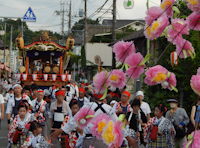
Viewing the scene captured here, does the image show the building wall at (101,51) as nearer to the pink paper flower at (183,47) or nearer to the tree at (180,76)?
the tree at (180,76)

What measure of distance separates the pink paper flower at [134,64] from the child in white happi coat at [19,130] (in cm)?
379

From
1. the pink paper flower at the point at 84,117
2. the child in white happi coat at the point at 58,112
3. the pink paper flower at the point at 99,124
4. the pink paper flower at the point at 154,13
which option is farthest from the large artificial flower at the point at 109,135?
the child in white happi coat at the point at 58,112

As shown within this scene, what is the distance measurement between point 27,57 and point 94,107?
17182mm

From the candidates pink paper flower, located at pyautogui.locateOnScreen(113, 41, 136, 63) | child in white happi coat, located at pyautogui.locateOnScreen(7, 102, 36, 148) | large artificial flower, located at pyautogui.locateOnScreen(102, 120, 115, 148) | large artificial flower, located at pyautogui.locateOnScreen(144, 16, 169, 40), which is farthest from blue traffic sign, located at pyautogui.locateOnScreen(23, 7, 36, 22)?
large artificial flower, located at pyautogui.locateOnScreen(102, 120, 115, 148)

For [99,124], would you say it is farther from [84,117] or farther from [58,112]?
[58,112]

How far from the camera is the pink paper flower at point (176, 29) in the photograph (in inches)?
100

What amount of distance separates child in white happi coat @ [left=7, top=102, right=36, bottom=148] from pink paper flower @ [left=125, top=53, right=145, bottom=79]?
379 centimetres

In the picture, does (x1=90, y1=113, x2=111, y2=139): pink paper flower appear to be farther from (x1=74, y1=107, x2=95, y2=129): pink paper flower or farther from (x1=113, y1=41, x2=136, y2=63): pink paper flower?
(x1=113, y1=41, x2=136, y2=63): pink paper flower

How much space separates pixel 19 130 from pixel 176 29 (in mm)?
4312

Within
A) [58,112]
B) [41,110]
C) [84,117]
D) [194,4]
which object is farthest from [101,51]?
[194,4]

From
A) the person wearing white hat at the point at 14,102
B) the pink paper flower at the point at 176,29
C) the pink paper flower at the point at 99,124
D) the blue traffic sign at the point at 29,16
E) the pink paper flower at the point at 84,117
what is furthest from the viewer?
the blue traffic sign at the point at 29,16

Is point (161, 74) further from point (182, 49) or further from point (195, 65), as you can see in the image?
point (195, 65)

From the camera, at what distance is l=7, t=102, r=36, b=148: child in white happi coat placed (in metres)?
5.82

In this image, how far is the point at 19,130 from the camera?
5910mm
